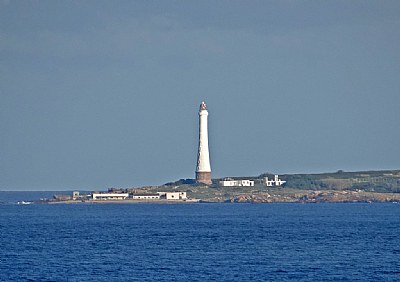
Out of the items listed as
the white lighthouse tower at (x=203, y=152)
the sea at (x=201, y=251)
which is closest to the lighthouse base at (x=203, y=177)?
the white lighthouse tower at (x=203, y=152)

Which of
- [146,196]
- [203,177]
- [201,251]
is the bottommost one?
[201,251]

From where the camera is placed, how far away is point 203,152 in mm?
182125

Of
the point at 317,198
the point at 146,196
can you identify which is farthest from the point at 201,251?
the point at 317,198

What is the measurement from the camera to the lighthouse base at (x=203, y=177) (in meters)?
188

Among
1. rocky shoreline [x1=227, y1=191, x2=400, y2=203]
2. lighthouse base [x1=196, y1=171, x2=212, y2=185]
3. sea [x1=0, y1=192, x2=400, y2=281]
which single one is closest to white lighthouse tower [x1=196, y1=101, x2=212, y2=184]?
lighthouse base [x1=196, y1=171, x2=212, y2=185]

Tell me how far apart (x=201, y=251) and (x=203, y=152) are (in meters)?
107

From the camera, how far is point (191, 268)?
64.0m

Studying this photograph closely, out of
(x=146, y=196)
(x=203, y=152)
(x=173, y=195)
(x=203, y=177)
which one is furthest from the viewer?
(x=146, y=196)

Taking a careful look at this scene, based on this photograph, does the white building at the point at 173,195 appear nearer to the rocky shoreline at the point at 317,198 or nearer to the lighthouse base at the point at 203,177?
the lighthouse base at the point at 203,177

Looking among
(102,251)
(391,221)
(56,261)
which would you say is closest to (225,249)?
(102,251)

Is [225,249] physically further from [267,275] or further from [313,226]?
[313,226]

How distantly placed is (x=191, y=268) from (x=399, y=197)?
13770 cm

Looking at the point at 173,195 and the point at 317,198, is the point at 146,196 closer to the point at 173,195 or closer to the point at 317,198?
the point at 173,195

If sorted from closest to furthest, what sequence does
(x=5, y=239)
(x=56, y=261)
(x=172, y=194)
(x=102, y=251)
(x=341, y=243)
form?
(x=56, y=261), (x=102, y=251), (x=341, y=243), (x=5, y=239), (x=172, y=194)
